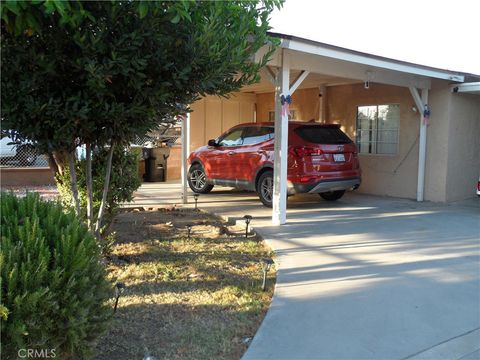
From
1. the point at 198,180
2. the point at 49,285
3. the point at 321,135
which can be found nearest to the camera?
the point at 49,285

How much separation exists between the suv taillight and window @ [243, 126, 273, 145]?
0.92m

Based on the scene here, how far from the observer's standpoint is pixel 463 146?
36.8 ft

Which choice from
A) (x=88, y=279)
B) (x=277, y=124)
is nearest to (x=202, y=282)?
(x=88, y=279)

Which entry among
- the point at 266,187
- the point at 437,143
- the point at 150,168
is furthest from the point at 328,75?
the point at 150,168

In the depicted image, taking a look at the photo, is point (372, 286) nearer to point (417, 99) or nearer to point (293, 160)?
point (293, 160)

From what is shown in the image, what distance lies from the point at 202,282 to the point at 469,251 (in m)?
3.98

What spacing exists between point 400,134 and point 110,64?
9650 mm

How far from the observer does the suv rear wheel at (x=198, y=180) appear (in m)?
12.1

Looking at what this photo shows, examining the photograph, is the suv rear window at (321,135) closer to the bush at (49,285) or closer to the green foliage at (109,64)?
the green foliage at (109,64)

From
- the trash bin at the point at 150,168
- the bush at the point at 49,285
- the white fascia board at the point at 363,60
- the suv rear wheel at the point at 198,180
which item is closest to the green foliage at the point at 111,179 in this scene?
the bush at the point at 49,285

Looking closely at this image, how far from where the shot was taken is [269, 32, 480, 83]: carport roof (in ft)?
23.8

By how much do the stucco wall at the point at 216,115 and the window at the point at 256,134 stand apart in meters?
4.19

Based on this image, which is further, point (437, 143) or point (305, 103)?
point (305, 103)

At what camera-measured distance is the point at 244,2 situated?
4227 millimetres
